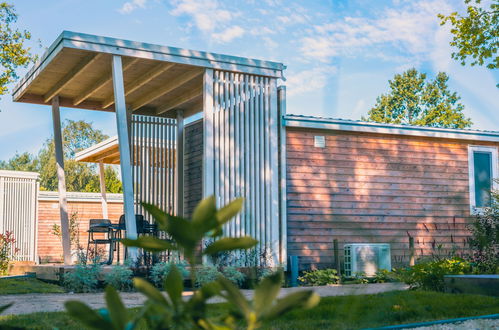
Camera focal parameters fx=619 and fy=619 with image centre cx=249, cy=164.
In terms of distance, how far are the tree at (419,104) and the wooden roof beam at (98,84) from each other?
2328 centimetres

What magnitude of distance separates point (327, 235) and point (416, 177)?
1.94m

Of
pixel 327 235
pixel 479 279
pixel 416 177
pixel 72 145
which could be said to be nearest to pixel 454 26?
pixel 416 177

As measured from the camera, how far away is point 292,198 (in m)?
9.16

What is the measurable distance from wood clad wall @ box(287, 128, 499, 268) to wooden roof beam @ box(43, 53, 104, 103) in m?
3.06

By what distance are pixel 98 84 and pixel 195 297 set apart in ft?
29.2

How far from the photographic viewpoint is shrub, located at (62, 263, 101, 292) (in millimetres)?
6934

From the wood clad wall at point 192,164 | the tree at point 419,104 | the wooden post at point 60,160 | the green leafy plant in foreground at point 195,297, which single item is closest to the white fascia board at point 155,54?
the wooden post at point 60,160

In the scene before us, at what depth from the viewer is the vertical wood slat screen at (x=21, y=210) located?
15.0m

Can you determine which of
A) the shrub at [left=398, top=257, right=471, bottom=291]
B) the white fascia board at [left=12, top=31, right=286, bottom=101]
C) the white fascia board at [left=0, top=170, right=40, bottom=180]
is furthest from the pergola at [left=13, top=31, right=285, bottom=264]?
the white fascia board at [left=0, top=170, right=40, bottom=180]

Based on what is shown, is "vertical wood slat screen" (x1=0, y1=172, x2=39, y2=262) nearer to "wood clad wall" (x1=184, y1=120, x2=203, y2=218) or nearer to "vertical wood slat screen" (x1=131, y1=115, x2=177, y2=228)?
"vertical wood slat screen" (x1=131, y1=115, x2=177, y2=228)

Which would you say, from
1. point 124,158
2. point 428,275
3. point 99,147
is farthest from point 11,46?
point 428,275

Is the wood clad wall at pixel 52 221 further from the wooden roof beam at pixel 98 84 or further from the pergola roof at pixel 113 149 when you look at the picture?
the wooden roof beam at pixel 98 84

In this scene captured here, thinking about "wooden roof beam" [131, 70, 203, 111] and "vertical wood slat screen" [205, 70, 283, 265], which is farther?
"wooden roof beam" [131, 70, 203, 111]

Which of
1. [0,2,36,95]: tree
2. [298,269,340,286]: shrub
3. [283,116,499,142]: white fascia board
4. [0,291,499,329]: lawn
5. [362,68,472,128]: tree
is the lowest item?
[298,269,340,286]: shrub
